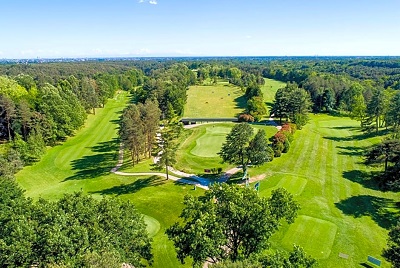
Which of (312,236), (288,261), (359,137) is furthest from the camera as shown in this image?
(359,137)

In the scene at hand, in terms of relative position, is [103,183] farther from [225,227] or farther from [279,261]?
[279,261]

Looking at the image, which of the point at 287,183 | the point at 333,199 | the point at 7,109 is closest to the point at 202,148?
the point at 287,183

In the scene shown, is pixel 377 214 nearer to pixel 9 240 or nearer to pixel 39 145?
pixel 9 240

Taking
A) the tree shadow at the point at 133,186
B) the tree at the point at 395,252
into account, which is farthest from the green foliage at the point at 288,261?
the tree shadow at the point at 133,186

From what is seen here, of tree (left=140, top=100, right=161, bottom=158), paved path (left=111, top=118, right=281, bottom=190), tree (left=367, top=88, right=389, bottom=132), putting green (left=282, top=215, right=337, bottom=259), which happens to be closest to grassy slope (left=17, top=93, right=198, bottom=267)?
paved path (left=111, top=118, right=281, bottom=190)

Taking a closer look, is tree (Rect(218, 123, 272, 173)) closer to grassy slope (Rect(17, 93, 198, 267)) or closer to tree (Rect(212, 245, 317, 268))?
grassy slope (Rect(17, 93, 198, 267))

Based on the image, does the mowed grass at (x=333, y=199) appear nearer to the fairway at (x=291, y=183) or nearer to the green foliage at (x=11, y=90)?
the fairway at (x=291, y=183)
